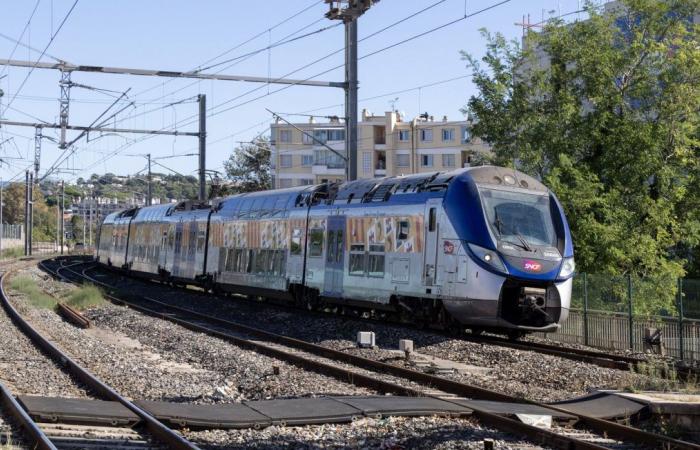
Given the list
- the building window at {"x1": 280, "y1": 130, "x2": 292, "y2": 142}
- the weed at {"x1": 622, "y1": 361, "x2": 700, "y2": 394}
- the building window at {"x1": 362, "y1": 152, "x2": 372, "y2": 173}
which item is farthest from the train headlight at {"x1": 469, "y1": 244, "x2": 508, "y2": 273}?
the building window at {"x1": 280, "y1": 130, "x2": 292, "y2": 142}

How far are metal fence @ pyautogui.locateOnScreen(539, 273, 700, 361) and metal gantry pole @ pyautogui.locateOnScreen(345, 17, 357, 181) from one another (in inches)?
340

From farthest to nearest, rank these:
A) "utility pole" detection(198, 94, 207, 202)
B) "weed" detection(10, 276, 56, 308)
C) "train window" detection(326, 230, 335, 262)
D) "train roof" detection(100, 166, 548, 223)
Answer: "utility pole" detection(198, 94, 207, 202) → "weed" detection(10, 276, 56, 308) → "train window" detection(326, 230, 335, 262) → "train roof" detection(100, 166, 548, 223)

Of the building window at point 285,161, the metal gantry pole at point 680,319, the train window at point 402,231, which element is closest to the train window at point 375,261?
the train window at point 402,231

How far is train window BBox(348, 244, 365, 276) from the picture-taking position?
21998mm

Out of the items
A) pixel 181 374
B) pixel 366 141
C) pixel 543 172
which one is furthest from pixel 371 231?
pixel 366 141

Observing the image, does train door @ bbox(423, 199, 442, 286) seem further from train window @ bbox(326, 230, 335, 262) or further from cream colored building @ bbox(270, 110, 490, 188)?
cream colored building @ bbox(270, 110, 490, 188)

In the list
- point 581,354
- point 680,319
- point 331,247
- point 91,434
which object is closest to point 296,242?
A: point 331,247

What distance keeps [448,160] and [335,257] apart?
65945 mm

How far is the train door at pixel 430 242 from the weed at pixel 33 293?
14.8 metres

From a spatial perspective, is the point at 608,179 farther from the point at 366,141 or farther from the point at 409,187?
the point at 366,141

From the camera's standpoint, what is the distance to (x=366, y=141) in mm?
89812

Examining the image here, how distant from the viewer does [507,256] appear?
1766cm

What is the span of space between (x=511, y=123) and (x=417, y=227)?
11350 mm

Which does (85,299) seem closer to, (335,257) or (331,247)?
(331,247)
